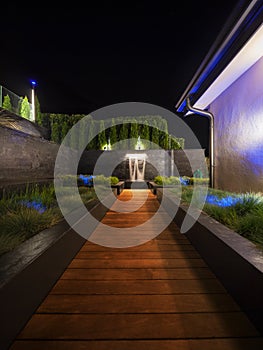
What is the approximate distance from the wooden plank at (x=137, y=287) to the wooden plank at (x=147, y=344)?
52 cm

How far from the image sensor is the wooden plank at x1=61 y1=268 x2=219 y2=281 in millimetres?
2168

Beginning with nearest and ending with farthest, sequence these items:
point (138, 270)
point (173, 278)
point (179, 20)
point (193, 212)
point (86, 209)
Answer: point (173, 278)
point (138, 270)
point (193, 212)
point (86, 209)
point (179, 20)

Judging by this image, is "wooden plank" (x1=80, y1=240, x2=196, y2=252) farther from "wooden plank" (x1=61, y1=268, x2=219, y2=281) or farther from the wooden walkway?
"wooden plank" (x1=61, y1=268, x2=219, y2=281)

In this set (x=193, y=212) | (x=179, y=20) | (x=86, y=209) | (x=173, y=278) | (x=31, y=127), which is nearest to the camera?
(x=173, y=278)

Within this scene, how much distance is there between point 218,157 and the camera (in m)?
6.86

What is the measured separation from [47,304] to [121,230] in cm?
214

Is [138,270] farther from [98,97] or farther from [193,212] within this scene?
[98,97]

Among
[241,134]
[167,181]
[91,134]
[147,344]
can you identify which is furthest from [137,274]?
[91,134]

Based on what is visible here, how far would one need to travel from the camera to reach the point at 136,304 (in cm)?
173

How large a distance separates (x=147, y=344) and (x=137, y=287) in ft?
2.12

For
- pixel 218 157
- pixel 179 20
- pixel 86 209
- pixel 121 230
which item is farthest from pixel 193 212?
pixel 179 20

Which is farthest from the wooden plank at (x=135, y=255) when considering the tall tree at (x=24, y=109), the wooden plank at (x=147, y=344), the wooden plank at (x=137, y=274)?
the tall tree at (x=24, y=109)

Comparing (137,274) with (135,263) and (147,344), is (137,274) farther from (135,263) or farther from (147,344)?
(147,344)

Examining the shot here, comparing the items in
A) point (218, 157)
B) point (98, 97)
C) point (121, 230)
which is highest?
point (98, 97)
